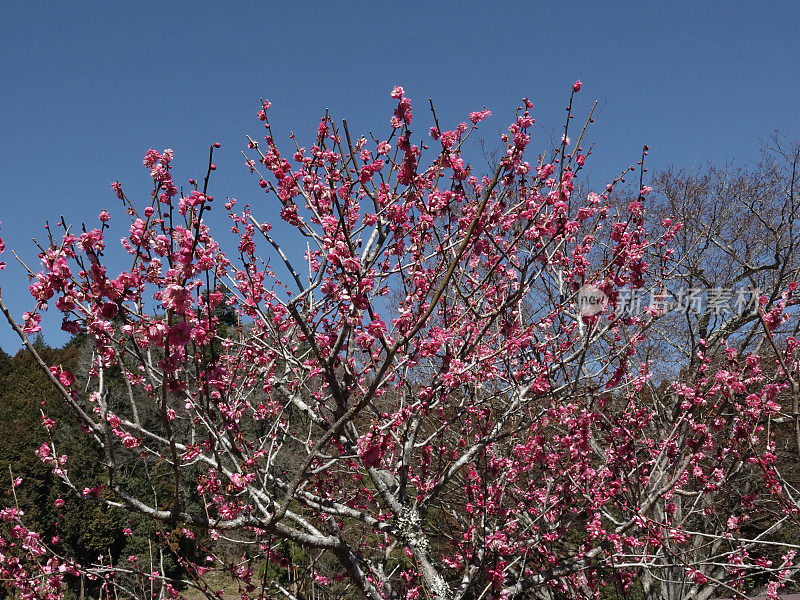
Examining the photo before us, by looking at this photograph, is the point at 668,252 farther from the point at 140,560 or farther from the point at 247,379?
the point at 140,560

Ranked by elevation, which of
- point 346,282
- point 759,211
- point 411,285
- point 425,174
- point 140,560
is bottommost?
point 140,560

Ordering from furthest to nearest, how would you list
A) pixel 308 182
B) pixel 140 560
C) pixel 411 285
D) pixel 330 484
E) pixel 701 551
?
pixel 140 560
pixel 701 551
pixel 330 484
pixel 411 285
pixel 308 182

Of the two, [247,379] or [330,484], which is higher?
[247,379]

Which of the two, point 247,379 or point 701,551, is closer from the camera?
Result: point 247,379

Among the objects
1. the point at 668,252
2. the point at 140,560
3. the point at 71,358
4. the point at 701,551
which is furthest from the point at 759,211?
the point at 71,358

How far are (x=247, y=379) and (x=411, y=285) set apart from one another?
1.67 meters

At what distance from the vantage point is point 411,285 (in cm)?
396

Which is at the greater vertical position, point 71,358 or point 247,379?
point 71,358

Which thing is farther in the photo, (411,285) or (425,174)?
(411,285)

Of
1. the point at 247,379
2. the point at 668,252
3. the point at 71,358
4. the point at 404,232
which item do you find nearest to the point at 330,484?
the point at 247,379

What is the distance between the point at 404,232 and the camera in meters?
3.54

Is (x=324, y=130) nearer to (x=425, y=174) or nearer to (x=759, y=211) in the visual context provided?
(x=425, y=174)

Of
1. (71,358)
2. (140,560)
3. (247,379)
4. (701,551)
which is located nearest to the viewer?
(247,379)

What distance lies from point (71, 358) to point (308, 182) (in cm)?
3028
